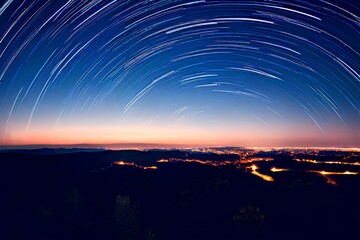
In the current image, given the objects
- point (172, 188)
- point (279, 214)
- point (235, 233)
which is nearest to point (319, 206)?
point (279, 214)

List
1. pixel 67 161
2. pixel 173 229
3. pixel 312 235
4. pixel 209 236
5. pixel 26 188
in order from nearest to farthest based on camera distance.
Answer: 1. pixel 312 235
2. pixel 209 236
3. pixel 173 229
4. pixel 26 188
5. pixel 67 161

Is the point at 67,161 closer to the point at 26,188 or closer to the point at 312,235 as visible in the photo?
the point at 26,188

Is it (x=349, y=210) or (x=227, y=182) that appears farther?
(x=227, y=182)

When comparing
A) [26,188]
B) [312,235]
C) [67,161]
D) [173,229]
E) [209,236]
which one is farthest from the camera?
[67,161]

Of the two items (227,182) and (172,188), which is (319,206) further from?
(172,188)

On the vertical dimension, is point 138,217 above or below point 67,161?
below

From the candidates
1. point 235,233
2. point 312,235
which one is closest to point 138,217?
point 235,233
